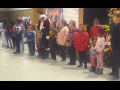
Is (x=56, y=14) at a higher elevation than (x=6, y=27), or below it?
higher

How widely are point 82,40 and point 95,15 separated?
243cm

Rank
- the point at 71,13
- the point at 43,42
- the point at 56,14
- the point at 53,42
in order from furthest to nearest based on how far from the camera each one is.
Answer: the point at 56,14 < the point at 71,13 < the point at 43,42 < the point at 53,42

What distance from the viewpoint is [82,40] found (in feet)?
15.3

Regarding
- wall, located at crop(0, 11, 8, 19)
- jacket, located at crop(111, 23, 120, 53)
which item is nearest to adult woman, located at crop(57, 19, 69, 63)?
jacket, located at crop(111, 23, 120, 53)

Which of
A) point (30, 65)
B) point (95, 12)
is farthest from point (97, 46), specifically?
point (95, 12)

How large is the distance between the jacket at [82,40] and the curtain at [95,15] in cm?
225

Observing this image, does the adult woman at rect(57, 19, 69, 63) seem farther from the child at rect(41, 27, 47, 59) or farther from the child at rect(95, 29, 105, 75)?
the child at rect(95, 29, 105, 75)

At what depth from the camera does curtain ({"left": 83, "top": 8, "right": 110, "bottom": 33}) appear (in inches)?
259

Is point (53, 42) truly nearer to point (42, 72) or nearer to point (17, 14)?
point (42, 72)

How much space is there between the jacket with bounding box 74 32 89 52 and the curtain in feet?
7.37

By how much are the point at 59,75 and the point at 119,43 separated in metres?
1.46

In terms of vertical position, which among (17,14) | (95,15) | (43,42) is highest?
(17,14)

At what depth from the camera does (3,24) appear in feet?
25.6

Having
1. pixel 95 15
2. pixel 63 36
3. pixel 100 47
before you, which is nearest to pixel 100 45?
pixel 100 47
